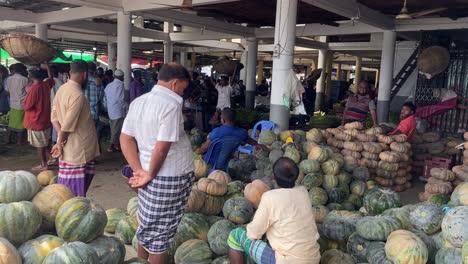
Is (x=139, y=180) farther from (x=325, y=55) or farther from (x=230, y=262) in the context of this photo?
(x=325, y=55)

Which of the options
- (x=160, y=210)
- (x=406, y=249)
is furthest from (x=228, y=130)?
(x=406, y=249)

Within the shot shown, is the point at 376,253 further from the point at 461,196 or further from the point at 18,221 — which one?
the point at 18,221

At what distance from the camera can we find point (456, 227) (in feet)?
9.60

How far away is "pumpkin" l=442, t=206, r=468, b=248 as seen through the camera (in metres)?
2.87

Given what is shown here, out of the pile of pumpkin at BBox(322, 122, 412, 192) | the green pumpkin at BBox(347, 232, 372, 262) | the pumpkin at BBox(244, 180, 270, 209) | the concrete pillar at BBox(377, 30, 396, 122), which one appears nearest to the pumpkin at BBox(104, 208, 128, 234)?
the pumpkin at BBox(244, 180, 270, 209)

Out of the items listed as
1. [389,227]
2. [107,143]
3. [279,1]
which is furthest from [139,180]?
[107,143]

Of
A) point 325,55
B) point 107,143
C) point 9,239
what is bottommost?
point 107,143

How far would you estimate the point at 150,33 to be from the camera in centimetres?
1577

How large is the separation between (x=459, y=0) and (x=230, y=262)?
803cm

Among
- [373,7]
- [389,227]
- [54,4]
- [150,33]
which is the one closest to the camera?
[389,227]

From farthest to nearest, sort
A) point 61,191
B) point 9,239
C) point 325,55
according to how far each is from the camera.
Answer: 1. point 325,55
2. point 61,191
3. point 9,239

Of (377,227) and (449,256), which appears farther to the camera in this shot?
(377,227)

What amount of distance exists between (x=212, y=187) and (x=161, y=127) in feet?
4.84

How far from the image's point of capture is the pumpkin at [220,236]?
3445 mm
